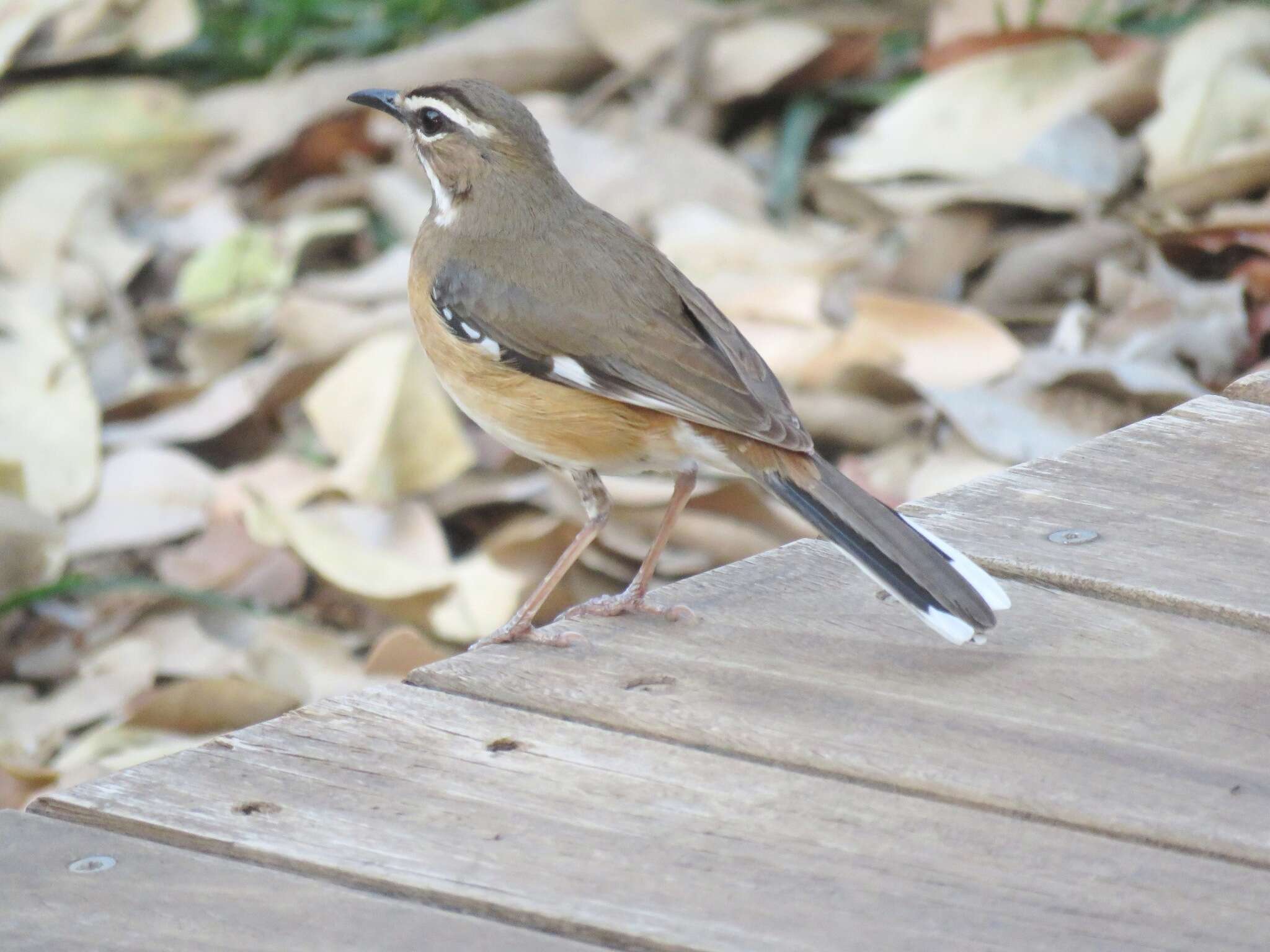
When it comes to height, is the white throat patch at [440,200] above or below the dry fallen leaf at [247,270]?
above

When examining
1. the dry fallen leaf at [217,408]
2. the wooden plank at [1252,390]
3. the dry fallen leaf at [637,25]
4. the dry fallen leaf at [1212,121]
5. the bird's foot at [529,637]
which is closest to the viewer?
the bird's foot at [529,637]

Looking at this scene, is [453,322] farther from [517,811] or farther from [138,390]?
[138,390]

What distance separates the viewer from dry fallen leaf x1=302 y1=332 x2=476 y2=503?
625 cm

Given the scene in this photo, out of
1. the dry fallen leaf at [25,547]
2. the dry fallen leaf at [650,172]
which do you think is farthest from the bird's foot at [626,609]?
the dry fallen leaf at [650,172]

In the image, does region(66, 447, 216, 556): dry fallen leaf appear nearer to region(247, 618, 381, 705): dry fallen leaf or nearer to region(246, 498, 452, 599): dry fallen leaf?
region(246, 498, 452, 599): dry fallen leaf

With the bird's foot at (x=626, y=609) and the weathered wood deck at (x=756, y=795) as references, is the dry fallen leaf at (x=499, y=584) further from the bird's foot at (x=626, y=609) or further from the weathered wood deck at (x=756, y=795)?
the weathered wood deck at (x=756, y=795)

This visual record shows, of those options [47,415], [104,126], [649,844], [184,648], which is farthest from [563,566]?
[104,126]

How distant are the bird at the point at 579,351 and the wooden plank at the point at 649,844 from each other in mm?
585

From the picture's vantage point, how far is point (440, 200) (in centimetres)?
494

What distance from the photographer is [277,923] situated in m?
2.32

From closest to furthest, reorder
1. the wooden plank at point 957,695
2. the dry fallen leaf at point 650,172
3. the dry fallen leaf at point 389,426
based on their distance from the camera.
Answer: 1. the wooden plank at point 957,695
2. the dry fallen leaf at point 389,426
3. the dry fallen leaf at point 650,172

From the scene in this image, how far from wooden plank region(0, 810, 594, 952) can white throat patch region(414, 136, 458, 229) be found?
8.47 feet

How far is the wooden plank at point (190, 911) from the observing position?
2.27 m

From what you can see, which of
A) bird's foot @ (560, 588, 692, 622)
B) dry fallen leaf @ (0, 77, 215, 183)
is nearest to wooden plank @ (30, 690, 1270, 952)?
bird's foot @ (560, 588, 692, 622)
